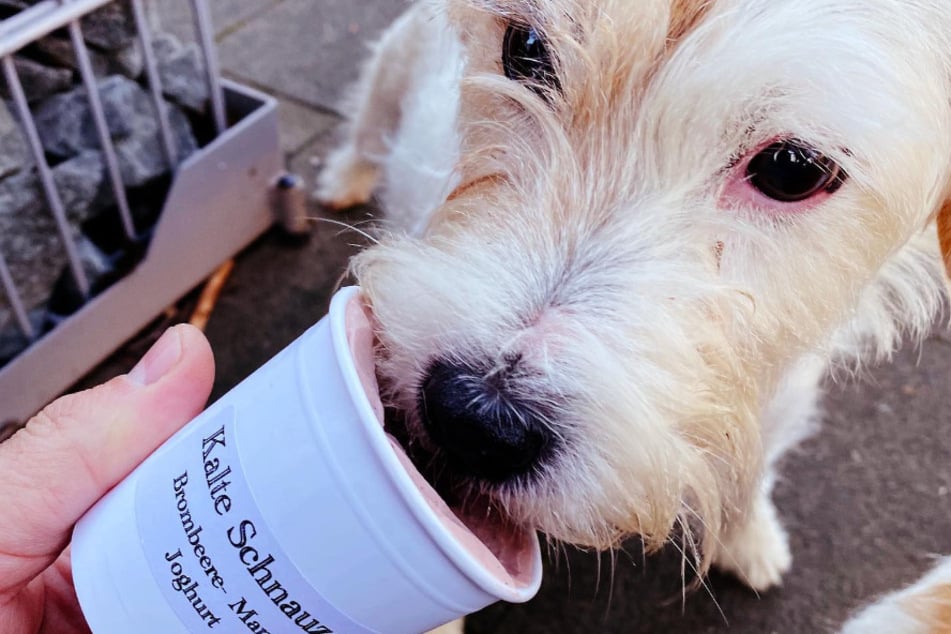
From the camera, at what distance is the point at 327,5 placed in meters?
4.41

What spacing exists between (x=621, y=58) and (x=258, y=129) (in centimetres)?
183

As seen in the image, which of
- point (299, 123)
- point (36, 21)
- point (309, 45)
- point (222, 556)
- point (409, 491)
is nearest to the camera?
point (409, 491)

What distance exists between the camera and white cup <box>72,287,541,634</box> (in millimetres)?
889

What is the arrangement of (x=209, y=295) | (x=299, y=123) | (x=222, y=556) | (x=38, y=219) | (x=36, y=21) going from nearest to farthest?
(x=222, y=556)
(x=36, y=21)
(x=38, y=219)
(x=209, y=295)
(x=299, y=123)

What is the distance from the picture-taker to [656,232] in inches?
53.8

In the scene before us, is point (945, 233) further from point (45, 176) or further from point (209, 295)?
point (209, 295)

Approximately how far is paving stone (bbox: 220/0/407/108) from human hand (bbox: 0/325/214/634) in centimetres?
279

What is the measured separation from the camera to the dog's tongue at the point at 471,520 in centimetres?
93

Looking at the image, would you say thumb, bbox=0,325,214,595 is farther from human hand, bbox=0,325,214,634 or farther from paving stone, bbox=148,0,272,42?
paving stone, bbox=148,0,272,42

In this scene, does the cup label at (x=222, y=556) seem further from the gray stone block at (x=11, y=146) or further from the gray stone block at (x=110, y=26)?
the gray stone block at (x=110, y=26)

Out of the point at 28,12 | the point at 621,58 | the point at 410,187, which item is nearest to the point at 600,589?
the point at 410,187

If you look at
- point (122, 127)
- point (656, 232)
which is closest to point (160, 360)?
point (656, 232)

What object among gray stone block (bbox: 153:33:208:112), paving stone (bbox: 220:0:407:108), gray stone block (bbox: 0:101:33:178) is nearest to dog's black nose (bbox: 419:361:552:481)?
gray stone block (bbox: 0:101:33:178)

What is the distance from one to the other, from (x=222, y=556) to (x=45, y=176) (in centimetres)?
169
